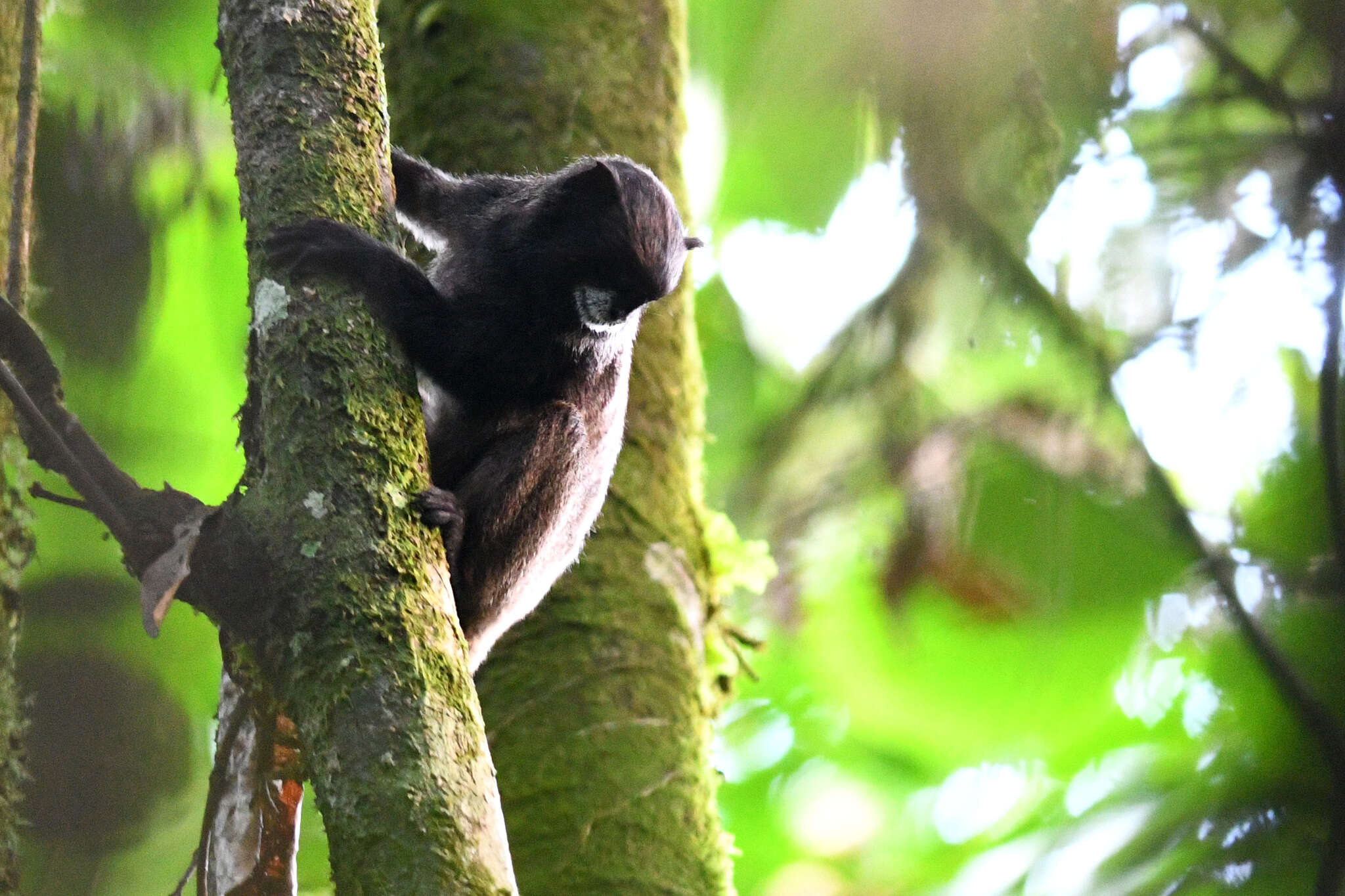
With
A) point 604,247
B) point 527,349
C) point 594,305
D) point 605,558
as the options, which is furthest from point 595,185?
point 605,558

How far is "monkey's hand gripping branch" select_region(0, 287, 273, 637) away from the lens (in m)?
2.01

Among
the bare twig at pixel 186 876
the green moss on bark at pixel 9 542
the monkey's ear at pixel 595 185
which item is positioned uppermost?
the monkey's ear at pixel 595 185

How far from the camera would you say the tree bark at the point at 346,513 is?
168 cm

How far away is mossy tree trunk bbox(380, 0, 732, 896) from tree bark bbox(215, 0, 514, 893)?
166cm

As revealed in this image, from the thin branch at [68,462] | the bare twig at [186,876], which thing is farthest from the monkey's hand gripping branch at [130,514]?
the bare twig at [186,876]

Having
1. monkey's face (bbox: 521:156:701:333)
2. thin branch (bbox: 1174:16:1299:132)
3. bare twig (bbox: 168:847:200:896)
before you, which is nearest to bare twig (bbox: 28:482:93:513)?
bare twig (bbox: 168:847:200:896)

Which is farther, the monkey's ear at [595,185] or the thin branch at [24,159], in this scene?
the monkey's ear at [595,185]

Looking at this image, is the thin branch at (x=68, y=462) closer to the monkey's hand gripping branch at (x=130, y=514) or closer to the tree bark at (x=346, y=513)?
the monkey's hand gripping branch at (x=130, y=514)

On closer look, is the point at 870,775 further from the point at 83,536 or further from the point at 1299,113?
the point at 83,536

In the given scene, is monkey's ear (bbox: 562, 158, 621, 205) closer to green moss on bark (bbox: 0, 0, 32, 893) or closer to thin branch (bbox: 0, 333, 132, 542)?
green moss on bark (bbox: 0, 0, 32, 893)

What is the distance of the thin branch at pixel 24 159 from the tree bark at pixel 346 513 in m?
0.36

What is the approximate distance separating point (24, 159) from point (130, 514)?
73cm

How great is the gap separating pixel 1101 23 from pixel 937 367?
1628mm

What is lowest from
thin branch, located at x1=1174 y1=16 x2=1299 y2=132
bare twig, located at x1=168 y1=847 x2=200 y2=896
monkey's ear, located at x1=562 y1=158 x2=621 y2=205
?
bare twig, located at x1=168 y1=847 x2=200 y2=896
